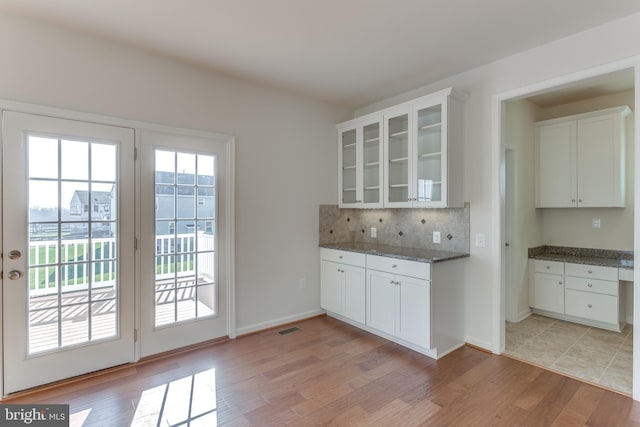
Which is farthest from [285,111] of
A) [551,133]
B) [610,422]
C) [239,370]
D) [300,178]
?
[610,422]

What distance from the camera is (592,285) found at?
11.8ft

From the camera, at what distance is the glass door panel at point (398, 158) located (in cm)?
342

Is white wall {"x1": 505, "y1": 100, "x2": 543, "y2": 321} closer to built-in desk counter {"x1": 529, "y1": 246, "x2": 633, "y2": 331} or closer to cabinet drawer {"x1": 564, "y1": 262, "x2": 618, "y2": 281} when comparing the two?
built-in desk counter {"x1": 529, "y1": 246, "x2": 633, "y2": 331}

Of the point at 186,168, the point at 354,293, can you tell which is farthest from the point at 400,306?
the point at 186,168

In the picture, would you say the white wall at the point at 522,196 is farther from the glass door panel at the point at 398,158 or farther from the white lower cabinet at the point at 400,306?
the white lower cabinet at the point at 400,306

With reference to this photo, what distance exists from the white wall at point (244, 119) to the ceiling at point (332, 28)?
18cm

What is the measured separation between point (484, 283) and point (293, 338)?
2.00m

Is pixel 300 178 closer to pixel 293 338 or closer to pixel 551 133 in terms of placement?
pixel 293 338

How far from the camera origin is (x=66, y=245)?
8.21ft

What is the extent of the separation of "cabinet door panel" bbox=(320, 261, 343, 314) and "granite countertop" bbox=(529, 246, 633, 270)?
2500 mm

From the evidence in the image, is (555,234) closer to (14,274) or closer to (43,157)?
(43,157)

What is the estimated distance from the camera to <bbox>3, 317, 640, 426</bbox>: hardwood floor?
2068 millimetres

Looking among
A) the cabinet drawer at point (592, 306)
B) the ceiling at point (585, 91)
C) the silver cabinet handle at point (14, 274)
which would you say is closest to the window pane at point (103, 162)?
the silver cabinet handle at point (14, 274)

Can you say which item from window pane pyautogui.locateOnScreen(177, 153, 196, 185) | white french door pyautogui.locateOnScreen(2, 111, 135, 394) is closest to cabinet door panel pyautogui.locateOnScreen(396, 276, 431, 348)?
window pane pyautogui.locateOnScreen(177, 153, 196, 185)
